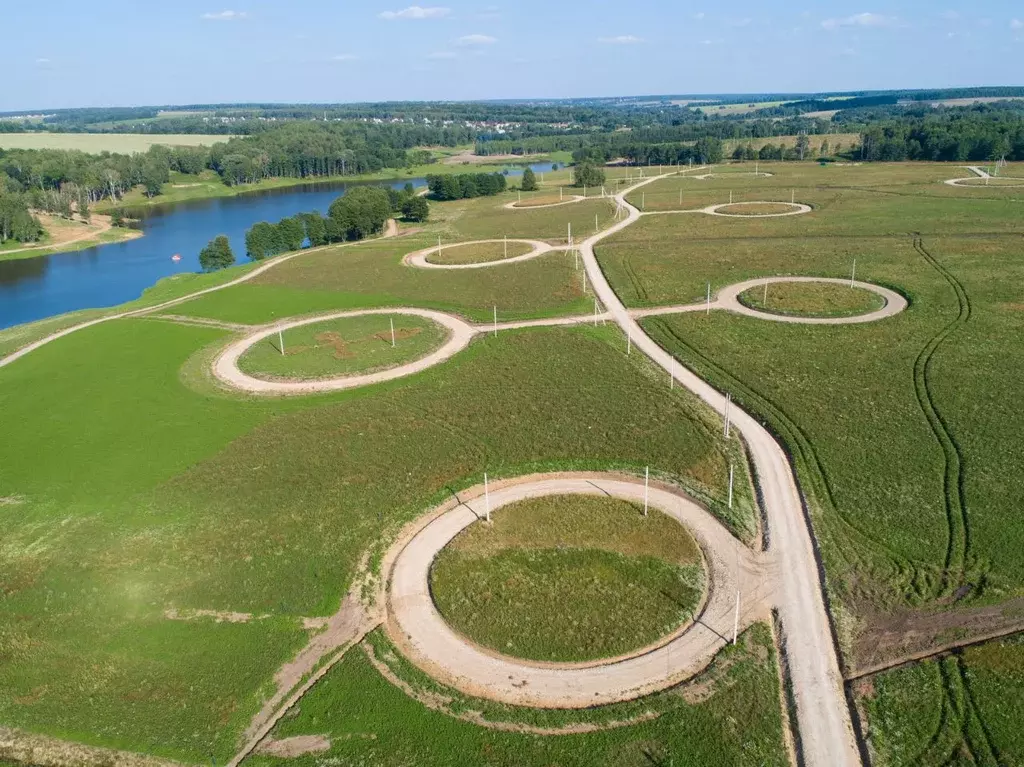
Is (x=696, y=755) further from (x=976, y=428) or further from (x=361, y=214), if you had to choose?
(x=361, y=214)

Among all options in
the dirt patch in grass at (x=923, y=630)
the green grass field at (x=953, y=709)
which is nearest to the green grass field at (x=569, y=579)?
the dirt patch in grass at (x=923, y=630)

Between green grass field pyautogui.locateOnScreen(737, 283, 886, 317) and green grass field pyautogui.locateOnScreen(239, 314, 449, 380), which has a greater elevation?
green grass field pyautogui.locateOnScreen(737, 283, 886, 317)

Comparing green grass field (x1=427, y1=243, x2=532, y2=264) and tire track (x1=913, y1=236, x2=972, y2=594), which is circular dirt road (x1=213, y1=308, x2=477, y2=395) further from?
tire track (x1=913, y1=236, x2=972, y2=594)

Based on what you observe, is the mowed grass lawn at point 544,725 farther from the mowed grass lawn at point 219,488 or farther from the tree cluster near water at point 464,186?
the tree cluster near water at point 464,186

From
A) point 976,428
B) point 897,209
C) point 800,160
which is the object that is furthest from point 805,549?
point 800,160

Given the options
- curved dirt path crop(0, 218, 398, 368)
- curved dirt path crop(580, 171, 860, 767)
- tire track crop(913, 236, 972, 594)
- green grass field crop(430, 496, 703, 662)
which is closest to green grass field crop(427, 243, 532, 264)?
curved dirt path crop(0, 218, 398, 368)
